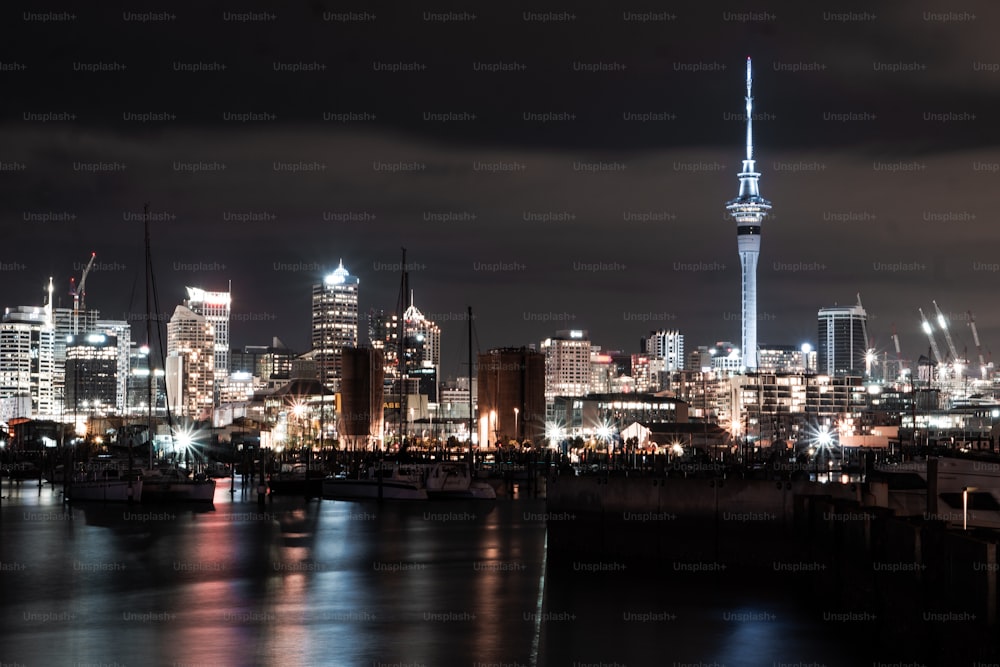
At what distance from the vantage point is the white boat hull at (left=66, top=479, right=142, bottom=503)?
84625 millimetres

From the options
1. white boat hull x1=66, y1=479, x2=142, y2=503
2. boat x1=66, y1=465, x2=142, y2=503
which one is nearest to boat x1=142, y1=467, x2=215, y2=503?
boat x1=66, y1=465, x2=142, y2=503

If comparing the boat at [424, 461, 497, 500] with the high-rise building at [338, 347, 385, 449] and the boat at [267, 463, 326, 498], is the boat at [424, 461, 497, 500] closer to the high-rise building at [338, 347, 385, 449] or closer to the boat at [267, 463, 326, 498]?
the boat at [267, 463, 326, 498]

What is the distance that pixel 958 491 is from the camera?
50062 millimetres

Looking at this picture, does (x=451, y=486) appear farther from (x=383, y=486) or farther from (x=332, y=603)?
(x=332, y=603)

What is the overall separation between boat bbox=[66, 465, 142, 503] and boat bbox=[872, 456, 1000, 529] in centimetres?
4962

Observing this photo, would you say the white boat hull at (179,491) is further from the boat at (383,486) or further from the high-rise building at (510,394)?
the high-rise building at (510,394)

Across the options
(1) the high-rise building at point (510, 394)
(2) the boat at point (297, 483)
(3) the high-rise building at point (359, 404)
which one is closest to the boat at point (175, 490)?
(2) the boat at point (297, 483)

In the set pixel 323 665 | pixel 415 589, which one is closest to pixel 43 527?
pixel 415 589

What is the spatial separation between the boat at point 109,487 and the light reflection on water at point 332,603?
1390cm

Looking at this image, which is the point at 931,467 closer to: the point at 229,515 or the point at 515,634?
the point at 515,634

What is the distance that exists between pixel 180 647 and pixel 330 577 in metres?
15.2

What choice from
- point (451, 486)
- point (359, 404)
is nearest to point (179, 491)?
point (451, 486)

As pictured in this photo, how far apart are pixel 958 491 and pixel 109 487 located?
57.9 metres

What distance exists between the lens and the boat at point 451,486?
91.7 meters
